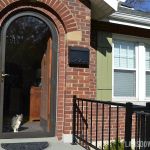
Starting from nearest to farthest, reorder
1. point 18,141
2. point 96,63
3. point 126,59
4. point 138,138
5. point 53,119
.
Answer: point 138,138
point 18,141
point 53,119
point 96,63
point 126,59

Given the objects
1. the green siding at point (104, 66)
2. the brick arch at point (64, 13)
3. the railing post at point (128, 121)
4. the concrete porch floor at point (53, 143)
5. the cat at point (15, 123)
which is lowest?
the concrete porch floor at point (53, 143)

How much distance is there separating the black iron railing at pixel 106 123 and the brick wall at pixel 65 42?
0.18 meters

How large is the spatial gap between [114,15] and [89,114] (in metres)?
2.50

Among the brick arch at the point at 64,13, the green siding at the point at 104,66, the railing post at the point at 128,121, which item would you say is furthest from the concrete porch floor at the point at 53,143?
the brick arch at the point at 64,13

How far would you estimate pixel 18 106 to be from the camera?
→ 22.0 ft

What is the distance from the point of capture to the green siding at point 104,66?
7949 millimetres

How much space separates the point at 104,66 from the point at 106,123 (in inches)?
52.7

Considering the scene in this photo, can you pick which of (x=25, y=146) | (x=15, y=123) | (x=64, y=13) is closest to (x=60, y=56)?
(x=64, y=13)

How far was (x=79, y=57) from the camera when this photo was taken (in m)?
6.77

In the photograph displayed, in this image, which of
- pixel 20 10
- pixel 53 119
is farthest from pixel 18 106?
pixel 20 10

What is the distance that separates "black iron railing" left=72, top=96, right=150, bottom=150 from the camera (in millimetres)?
4320

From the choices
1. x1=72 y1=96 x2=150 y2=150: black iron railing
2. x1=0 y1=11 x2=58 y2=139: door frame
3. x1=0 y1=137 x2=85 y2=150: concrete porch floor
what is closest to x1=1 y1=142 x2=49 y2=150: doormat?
x1=0 y1=137 x2=85 y2=150: concrete porch floor

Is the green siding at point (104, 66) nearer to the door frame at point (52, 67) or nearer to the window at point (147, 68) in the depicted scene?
the window at point (147, 68)

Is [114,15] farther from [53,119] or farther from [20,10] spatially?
[53,119]
